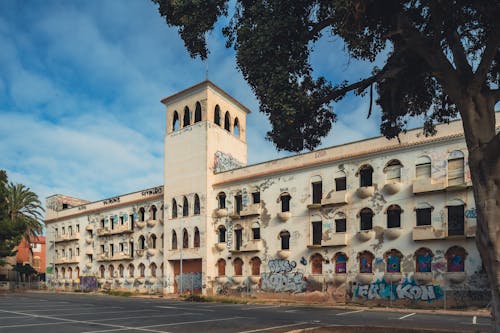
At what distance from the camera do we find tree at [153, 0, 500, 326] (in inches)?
344

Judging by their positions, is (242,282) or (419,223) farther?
(242,282)

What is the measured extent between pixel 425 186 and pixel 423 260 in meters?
4.65

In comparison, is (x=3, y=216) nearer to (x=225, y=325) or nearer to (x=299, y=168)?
(x=299, y=168)

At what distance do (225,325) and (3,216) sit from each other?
39.7 metres

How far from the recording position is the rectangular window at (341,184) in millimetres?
31770

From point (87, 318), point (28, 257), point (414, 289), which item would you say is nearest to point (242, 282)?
point (414, 289)

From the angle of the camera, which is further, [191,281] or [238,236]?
[191,281]

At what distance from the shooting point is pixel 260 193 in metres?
36.5

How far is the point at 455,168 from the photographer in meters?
26.8

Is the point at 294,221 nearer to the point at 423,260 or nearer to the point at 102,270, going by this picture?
the point at 423,260

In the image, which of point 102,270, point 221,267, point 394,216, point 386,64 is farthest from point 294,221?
point 102,270

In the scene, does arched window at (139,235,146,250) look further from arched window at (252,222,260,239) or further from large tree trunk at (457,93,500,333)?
large tree trunk at (457,93,500,333)

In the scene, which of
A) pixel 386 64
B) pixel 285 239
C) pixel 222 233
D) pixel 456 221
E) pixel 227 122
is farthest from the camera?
pixel 227 122

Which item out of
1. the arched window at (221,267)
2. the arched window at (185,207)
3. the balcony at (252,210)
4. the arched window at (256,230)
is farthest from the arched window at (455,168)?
the arched window at (185,207)
